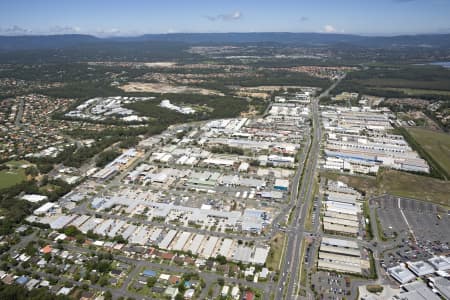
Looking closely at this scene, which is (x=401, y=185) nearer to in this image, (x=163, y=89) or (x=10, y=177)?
(x=10, y=177)

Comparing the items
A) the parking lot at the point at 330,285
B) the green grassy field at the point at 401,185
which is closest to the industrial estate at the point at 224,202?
the parking lot at the point at 330,285

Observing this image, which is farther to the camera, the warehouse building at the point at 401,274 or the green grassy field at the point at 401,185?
the green grassy field at the point at 401,185

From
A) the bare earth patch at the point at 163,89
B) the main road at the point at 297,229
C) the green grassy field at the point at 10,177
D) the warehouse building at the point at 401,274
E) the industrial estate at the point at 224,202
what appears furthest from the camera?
the bare earth patch at the point at 163,89

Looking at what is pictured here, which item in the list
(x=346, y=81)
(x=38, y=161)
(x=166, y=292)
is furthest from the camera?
(x=346, y=81)

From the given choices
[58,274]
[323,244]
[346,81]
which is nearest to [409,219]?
[323,244]

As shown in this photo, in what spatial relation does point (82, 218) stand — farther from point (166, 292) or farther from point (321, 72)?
point (321, 72)

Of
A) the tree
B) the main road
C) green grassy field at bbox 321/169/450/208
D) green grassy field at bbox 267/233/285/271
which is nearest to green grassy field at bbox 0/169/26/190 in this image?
the tree

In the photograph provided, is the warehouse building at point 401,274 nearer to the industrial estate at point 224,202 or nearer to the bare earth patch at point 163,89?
the industrial estate at point 224,202
